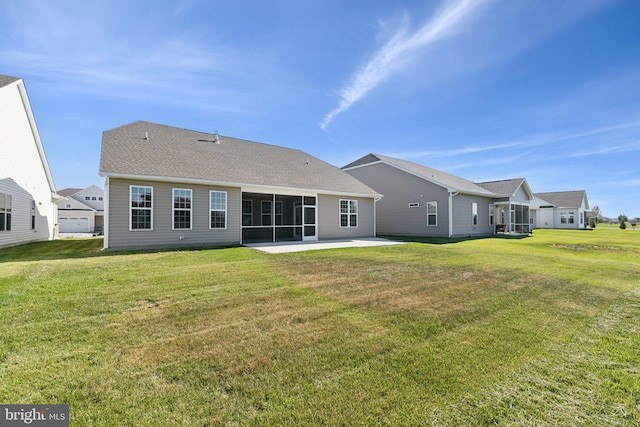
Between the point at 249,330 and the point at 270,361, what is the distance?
32.7 inches

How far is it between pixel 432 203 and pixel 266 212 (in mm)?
11328

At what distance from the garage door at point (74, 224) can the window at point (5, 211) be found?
27.7 metres

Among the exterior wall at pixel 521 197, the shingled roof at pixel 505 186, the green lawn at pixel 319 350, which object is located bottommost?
the green lawn at pixel 319 350

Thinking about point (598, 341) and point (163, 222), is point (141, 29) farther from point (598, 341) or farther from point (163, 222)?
point (598, 341)

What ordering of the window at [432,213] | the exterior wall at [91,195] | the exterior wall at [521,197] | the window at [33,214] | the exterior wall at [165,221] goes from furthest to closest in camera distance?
the exterior wall at [91,195]
the exterior wall at [521,197]
the window at [432,213]
the window at [33,214]
the exterior wall at [165,221]

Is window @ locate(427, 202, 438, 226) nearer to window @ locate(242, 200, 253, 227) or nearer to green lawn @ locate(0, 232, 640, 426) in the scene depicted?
window @ locate(242, 200, 253, 227)

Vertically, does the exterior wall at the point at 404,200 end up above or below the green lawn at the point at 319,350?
above

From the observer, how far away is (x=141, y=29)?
845cm

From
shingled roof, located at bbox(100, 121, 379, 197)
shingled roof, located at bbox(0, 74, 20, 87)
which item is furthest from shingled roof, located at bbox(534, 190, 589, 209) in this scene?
shingled roof, located at bbox(0, 74, 20, 87)

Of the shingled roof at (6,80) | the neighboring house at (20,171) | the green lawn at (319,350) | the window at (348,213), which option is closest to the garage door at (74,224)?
the neighboring house at (20,171)

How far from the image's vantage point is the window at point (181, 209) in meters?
11.2

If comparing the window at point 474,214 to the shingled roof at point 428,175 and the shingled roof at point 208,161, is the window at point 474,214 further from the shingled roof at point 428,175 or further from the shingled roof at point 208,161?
the shingled roof at point 208,161

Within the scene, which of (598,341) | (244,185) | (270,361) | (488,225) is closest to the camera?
(270,361)

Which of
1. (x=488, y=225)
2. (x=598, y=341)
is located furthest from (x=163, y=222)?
(x=488, y=225)
